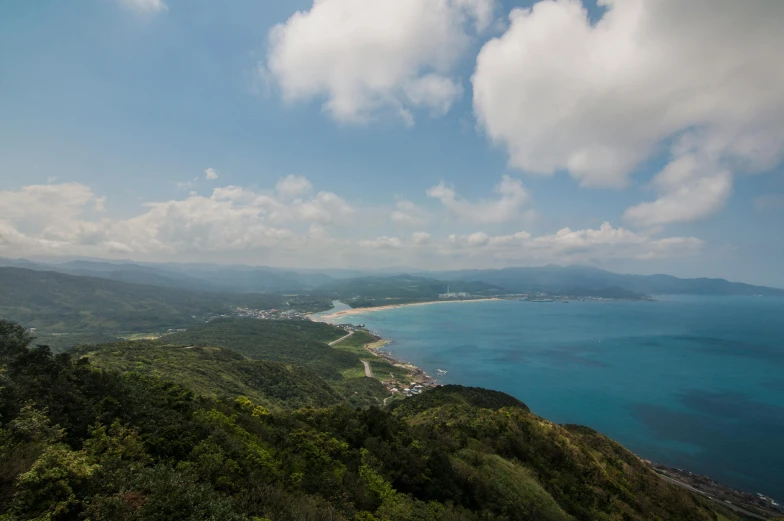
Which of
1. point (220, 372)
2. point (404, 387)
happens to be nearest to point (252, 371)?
point (220, 372)

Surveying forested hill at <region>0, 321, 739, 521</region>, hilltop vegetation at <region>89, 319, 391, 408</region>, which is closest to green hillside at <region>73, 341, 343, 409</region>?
hilltop vegetation at <region>89, 319, 391, 408</region>

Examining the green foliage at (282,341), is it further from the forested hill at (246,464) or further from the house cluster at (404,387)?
the forested hill at (246,464)

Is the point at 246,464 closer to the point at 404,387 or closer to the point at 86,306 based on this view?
the point at 404,387

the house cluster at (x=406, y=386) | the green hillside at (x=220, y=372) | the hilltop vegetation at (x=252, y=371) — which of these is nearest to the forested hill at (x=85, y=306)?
the hilltop vegetation at (x=252, y=371)

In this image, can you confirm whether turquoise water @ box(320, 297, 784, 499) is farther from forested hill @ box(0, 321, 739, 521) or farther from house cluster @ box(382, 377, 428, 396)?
forested hill @ box(0, 321, 739, 521)

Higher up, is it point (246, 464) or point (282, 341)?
point (246, 464)

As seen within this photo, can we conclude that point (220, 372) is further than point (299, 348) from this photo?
No
